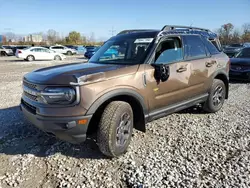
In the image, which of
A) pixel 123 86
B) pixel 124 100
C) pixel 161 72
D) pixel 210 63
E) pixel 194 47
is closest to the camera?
pixel 123 86

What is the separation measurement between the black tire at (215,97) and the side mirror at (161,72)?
6.03 feet

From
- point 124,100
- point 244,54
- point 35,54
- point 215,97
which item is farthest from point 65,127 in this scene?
point 35,54

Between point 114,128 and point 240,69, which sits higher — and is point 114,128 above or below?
below

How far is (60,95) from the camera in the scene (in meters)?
3.05

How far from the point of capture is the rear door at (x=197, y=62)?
15.1 feet

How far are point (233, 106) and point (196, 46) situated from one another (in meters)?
2.26

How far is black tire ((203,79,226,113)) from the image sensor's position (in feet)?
17.3

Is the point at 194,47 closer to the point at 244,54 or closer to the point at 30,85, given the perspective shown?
the point at 30,85

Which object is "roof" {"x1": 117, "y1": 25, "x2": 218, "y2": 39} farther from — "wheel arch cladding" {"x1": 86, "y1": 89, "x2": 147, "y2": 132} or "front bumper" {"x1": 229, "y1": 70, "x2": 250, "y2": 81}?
"front bumper" {"x1": 229, "y1": 70, "x2": 250, "y2": 81}

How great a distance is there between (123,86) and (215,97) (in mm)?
2974

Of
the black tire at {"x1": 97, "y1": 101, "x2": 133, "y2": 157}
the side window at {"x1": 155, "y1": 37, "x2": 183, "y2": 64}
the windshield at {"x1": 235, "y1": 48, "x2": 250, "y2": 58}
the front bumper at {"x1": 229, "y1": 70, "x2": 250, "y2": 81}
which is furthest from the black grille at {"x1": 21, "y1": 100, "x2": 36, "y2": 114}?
the windshield at {"x1": 235, "y1": 48, "x2": 250, "y2": 58}

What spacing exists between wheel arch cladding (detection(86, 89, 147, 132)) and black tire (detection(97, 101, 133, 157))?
5.0 inches

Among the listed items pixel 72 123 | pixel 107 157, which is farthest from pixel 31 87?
pixel 107 157

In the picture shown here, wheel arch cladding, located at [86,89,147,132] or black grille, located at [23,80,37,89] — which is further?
black grille, located at [23,80,37,89]
